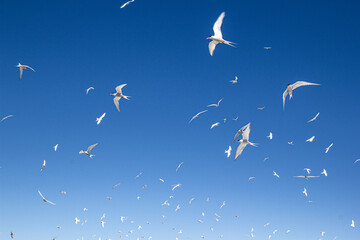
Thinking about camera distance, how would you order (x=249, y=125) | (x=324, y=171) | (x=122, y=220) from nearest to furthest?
(x=249, y=125), (x=324, y=171), (x=122, y=220)

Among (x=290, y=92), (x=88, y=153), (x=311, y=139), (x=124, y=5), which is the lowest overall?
(x=88, y=153)

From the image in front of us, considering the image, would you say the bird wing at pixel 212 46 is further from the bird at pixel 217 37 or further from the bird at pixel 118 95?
the bird at pixel 118 95

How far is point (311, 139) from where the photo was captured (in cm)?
2497

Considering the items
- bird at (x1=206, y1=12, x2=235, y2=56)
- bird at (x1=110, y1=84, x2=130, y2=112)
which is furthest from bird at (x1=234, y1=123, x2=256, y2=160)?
bird at (x1=110, y1=84, x2=130, y2=112)

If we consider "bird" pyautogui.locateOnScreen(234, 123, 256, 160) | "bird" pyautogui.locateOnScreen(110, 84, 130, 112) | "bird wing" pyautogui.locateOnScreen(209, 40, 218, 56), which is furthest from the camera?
"bird" pyautogui.locateOnScreen(110, 84, 130, 112)

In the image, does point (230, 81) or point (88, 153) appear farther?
point (230, 81)

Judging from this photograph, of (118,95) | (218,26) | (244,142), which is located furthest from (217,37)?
(118,95)

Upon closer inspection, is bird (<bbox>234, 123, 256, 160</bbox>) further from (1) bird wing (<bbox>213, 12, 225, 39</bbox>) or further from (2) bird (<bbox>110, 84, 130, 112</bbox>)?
(2) bird (<bbox>110, 84, 130, 112</bbox>)


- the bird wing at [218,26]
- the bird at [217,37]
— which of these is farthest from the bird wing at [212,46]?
the bird wing at [218,26]

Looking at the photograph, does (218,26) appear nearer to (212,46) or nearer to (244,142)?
(212,46)

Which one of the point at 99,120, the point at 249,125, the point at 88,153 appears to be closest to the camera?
the point at 249,125

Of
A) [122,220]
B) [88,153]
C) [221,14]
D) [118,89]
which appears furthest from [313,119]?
[122,220]

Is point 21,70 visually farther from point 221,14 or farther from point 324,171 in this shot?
point 324,171

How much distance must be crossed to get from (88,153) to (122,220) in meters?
21.5
